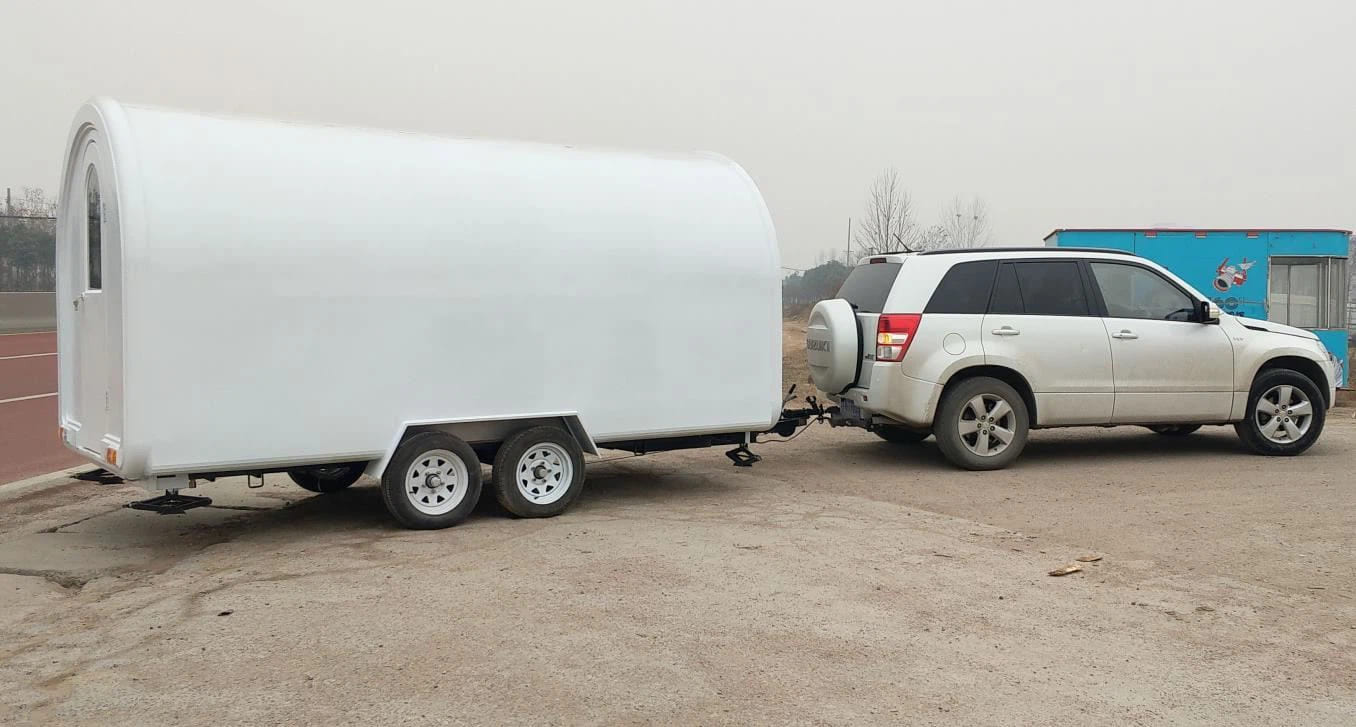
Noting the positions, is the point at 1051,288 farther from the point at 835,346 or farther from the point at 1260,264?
the point at 1260,264

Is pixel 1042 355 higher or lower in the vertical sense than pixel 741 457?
higher

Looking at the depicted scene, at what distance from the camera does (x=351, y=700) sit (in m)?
4.50

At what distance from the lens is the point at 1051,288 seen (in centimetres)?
1068

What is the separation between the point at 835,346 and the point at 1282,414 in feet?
15.3

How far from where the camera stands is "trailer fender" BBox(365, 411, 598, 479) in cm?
766

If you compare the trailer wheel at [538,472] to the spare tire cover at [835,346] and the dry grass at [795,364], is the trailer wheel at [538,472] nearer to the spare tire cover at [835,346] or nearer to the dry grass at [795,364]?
the spare tire cover at [835,346]

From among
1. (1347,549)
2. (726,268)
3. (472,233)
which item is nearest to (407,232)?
(472,233)

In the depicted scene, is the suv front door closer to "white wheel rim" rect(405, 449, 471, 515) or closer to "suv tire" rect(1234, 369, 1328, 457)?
Answer: "suv tire" rect(1234, 369, 1328, 457)

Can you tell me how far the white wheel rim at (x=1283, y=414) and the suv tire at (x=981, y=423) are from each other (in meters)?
2.67

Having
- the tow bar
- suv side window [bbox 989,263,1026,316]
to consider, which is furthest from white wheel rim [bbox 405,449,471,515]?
suv side window [bbox 989,263,1026,316]

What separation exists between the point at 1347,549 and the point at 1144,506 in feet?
5.53

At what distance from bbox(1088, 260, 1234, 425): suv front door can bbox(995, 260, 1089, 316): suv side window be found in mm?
232

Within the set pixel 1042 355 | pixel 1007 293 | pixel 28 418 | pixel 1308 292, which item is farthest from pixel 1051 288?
pixel 28 418

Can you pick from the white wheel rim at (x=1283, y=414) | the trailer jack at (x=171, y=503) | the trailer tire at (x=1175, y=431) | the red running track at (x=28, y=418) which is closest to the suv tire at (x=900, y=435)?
the trailer tire at (x=1175, y=431)
